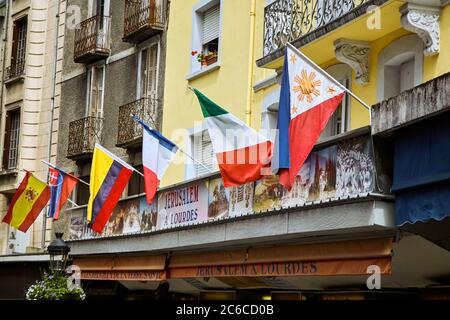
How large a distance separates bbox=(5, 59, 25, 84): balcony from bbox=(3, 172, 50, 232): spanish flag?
7.03 m

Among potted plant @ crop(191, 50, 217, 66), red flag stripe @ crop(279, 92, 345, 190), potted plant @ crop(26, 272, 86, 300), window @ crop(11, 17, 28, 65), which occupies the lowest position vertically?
potted plant @ crop(26, 272, 86, 300)

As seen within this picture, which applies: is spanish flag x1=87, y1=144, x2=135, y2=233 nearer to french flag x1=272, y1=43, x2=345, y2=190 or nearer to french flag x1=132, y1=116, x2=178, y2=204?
french flag x1=132, y1=116, x2=178, y2=204

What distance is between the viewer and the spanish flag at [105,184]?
850 inches

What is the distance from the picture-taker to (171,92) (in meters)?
24.5

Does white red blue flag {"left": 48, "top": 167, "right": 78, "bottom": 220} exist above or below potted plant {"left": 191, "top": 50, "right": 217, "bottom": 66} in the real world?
below

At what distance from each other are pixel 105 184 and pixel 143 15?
5.39 meters

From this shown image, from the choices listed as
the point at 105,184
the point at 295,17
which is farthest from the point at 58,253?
the point at 295,17

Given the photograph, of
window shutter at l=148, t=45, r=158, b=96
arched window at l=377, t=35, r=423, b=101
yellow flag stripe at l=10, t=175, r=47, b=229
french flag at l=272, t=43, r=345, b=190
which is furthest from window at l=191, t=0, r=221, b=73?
french flag at l=272, t=43, r=345, b=190

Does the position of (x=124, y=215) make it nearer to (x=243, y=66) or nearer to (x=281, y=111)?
(x=243, y=66)

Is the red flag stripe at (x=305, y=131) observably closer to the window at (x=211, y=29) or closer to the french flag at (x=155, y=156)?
the french flag at (x=155, y=156)

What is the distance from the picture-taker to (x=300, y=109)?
578 inches

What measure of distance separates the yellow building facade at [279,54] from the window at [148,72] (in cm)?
79

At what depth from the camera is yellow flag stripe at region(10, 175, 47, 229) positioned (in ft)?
87.2
